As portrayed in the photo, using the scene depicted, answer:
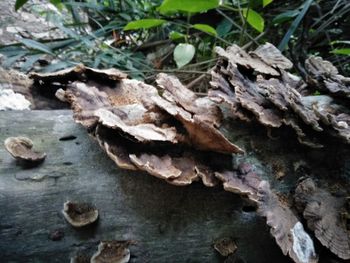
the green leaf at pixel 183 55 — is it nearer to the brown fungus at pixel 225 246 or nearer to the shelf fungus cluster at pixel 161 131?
the shelf fungus cluster at pixel 161 131

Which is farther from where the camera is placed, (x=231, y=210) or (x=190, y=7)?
(x=190, y=7)

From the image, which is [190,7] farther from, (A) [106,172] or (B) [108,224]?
(B) [108,224]

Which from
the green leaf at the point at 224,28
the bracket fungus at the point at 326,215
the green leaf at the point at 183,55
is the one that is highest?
the bracket fungus at the point at 326,215

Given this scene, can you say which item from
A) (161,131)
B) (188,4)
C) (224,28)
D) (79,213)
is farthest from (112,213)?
(224,28)

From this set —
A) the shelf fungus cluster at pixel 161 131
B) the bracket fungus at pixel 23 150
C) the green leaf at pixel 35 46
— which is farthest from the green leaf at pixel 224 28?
the bracket fungus at pixel 23 150

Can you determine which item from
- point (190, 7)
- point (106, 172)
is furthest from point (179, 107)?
point (190, 7)

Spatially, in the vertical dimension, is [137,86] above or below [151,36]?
above

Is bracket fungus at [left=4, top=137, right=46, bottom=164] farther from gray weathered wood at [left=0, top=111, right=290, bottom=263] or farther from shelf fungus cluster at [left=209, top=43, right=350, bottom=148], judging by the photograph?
shelf fungus cluster at [left=209, top=43, right=350, bottom=148]

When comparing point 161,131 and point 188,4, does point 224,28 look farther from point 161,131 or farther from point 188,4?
point 161,131
